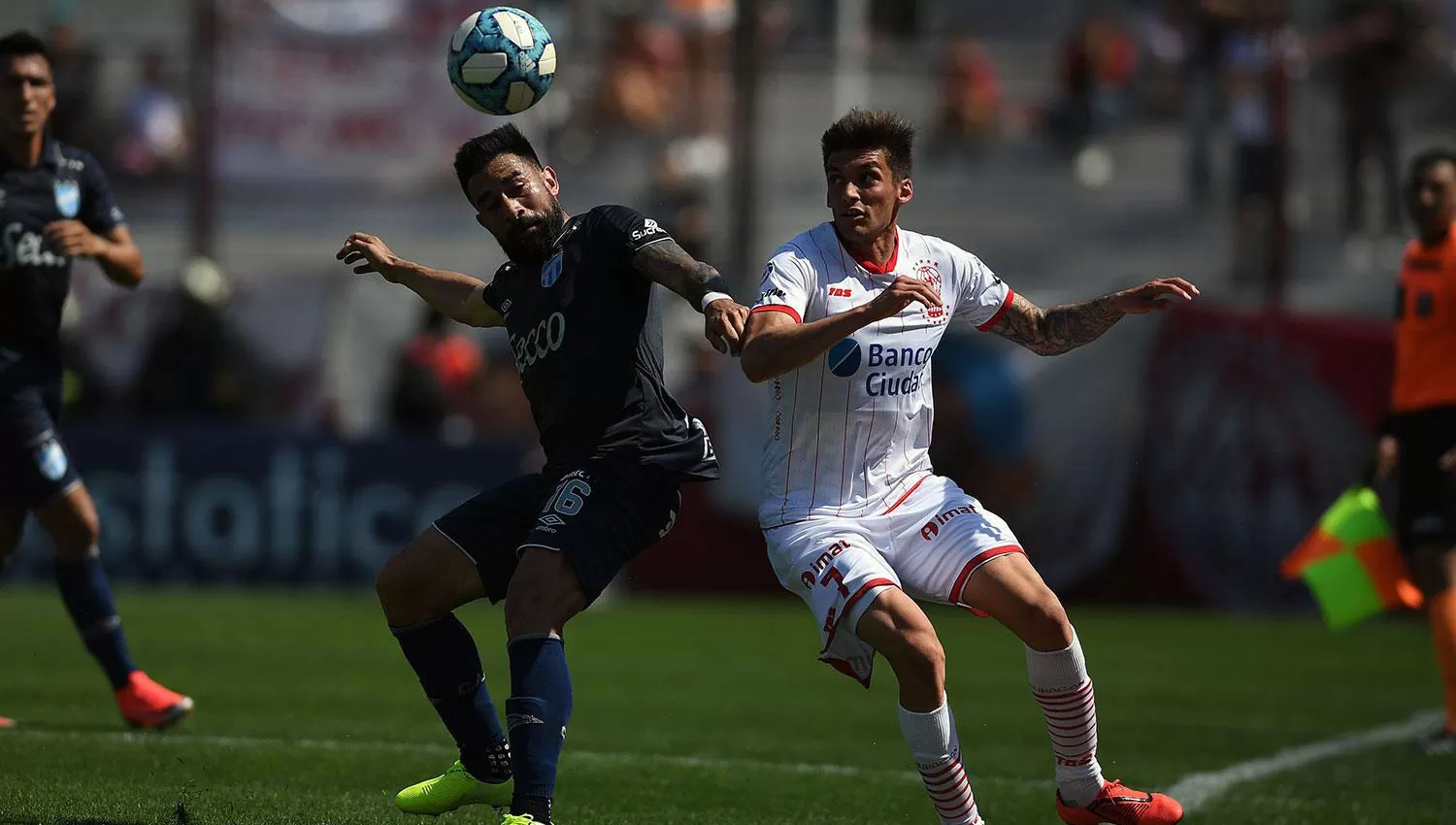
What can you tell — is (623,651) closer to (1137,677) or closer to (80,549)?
(1137,677)

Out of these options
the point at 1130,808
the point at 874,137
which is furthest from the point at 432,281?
the point at 1130,808

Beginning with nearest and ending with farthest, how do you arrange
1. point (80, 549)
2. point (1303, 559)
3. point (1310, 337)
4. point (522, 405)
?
point (80, 549), point (1303, 559), point (1310, 337), point (522, 405)

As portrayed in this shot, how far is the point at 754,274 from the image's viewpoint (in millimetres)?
17406

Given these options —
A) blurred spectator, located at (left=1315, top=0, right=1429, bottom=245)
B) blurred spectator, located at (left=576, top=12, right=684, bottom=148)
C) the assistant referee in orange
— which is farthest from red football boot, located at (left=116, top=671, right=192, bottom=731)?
blurred spectator, located at (left=1315, top=0, right=1429, bottom=245)

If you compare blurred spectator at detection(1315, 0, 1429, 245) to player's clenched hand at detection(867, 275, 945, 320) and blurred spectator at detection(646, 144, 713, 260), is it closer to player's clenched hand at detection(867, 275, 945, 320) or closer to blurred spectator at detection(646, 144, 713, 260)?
blurred spectator at detection(646, 144, 713, 260)

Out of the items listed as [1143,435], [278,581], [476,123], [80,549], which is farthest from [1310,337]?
[80,549]

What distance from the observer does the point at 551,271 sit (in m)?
6.73

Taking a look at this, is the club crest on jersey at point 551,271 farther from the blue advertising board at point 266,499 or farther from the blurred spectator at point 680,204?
the blurred spectator at point 680,204

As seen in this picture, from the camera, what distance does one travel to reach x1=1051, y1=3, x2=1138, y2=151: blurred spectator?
20.6 metres

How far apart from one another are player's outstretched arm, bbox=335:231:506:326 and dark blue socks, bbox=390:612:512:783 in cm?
110

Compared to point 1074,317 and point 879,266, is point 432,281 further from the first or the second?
point 1074,317

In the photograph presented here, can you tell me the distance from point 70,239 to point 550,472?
120 inches

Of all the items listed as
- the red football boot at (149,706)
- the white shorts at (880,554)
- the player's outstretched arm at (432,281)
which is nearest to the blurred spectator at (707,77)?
the red football boot at (149,706)

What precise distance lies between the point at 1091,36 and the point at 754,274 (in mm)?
5358
